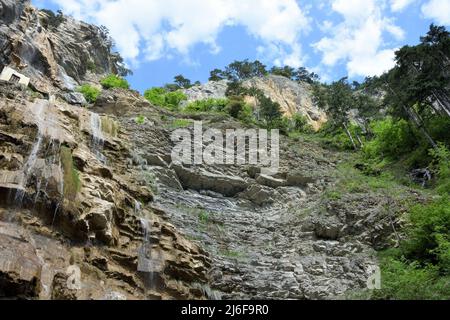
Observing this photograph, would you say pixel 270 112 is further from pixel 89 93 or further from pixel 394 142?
pixel 89 93

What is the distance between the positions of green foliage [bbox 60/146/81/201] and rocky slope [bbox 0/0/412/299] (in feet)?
0.15

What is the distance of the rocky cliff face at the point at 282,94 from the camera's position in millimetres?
62500

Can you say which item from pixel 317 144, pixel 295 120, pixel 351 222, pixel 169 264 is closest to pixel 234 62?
pixel 295 120

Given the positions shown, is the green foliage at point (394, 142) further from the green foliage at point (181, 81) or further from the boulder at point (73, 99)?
the green foliage at point (181, 81)

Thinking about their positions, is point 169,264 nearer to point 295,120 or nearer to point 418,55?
point 418,55

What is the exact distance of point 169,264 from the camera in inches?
659

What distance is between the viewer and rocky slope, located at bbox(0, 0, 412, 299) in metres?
14.4

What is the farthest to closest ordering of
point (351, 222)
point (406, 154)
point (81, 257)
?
point (406, 154), point (351, 222), point (81, 257)

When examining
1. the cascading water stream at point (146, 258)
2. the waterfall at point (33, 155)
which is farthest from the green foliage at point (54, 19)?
the cascading water stream at point (146, 258)

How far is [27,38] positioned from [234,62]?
43.5m

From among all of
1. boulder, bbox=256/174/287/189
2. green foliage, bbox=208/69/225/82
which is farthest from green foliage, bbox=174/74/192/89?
boulder, bbox=256/174/287/189

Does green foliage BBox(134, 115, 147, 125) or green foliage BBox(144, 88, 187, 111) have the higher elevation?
green foliage BBox(144, 88, 187, 111)

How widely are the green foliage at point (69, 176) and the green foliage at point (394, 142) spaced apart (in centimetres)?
2309

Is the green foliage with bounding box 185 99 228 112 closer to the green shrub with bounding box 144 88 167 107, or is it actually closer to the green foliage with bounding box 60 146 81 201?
the green shrub with bounding box 144 88 167 107
